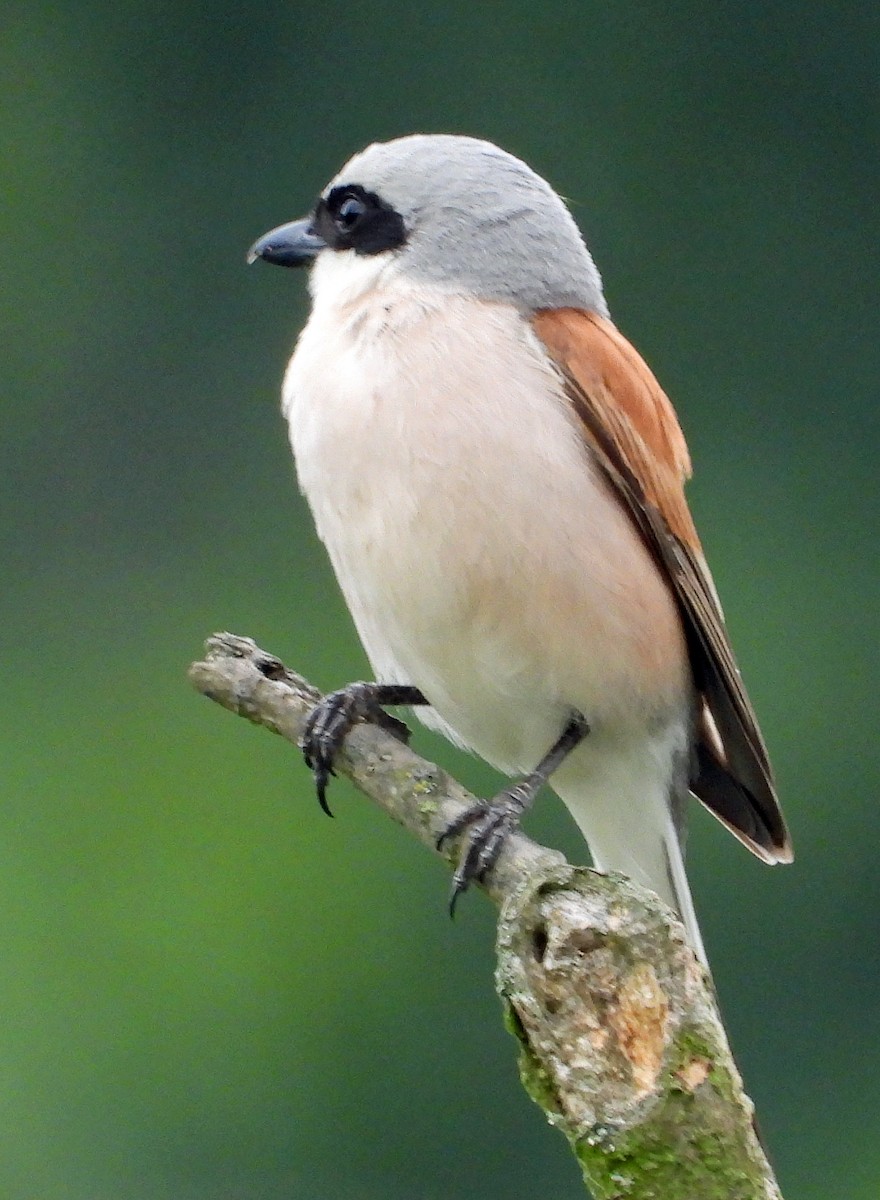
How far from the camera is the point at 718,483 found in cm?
866

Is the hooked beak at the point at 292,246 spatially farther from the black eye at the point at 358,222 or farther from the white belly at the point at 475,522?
the white belly at the point at 475,522

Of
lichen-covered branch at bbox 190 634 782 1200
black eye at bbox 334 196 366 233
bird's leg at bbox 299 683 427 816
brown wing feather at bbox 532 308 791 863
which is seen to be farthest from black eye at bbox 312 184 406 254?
lichen-covered branch at bbox 190 634 782 1200

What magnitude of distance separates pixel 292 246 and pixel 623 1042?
1.81 m

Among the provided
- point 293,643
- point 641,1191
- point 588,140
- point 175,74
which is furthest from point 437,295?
point 175,74

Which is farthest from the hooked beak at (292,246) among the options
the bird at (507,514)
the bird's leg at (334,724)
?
the bird's leg at (334,724)

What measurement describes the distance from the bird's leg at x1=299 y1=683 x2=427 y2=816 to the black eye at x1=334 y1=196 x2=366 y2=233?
0.77 m

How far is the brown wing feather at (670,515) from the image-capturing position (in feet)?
10.1

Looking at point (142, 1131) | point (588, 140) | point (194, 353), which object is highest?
point (588, 140)

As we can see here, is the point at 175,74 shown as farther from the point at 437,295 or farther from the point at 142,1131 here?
the point at 437,295

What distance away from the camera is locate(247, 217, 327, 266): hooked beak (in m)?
3.40

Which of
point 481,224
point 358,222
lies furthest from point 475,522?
point 358,222

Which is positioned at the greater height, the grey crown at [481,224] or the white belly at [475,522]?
the grey crown at [481,224]

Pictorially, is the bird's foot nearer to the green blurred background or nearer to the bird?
the bird

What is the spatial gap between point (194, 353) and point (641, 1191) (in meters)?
7.28
